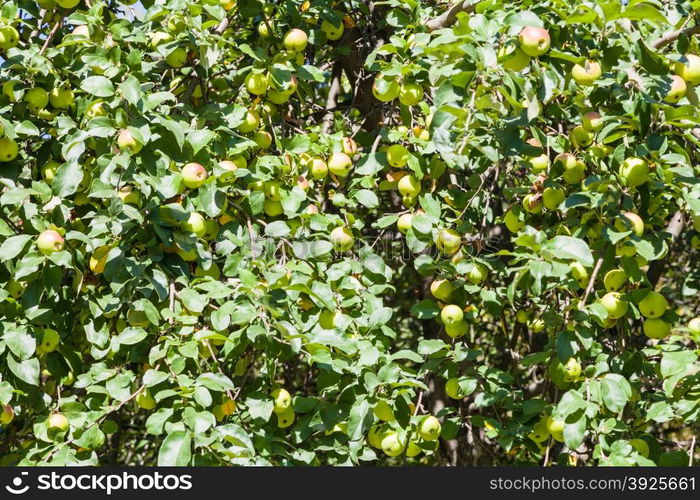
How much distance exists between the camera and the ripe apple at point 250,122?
229cm

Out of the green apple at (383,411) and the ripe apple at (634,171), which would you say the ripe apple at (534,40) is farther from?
the green apple at (383,411)

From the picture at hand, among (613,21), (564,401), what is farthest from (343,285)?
(613,21)

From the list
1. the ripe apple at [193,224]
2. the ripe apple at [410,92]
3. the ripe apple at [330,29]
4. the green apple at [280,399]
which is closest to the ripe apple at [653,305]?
the ripe apple at [410,92]

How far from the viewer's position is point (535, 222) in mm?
2326

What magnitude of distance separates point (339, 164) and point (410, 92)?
0.29 meters

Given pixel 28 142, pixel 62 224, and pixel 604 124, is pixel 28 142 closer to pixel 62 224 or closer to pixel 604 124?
pixel 62 224

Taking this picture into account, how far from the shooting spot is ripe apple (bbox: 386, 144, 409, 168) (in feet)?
7.34

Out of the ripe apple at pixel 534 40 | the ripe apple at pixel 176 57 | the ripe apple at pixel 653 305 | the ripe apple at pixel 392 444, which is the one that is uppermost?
the ripe apple at pixel 534 40

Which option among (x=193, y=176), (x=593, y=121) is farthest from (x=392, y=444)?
(x=593, y=121)

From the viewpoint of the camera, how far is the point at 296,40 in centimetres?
236

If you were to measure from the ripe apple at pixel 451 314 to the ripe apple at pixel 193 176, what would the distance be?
0.73 metres

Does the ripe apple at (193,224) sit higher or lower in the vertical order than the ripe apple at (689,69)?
lower

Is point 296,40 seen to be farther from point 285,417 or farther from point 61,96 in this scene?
point 285,417

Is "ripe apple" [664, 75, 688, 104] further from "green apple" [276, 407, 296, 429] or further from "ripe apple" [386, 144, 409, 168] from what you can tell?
"green apple" [276, 407, 296, 429]
